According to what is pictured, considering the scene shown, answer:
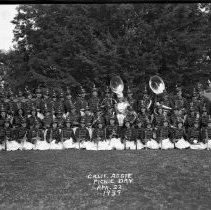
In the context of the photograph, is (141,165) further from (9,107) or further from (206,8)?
(206,8)

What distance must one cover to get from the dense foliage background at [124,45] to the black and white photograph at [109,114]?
0.20ft

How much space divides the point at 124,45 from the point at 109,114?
30.2 feet

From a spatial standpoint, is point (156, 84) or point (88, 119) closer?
point (88, 119)

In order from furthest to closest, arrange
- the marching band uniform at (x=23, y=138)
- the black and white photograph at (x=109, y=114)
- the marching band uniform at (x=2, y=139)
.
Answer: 1. the marching band uniform at (x=23, y=138)
2. the marching band uniform at (x=2, y=139)
3. the black and white photograph at (x=109, y=114)

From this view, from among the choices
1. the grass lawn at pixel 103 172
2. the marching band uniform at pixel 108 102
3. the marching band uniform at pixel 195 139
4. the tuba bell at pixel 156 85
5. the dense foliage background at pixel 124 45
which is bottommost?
the grass lawn at pixel 103 172

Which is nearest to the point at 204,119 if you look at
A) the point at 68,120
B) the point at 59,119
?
the point at 68,120

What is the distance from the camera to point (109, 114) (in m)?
12.8

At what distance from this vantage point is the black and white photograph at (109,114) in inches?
336

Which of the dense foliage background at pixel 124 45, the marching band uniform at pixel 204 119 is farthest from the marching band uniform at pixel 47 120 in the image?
the dense foliage background at pixel 124 45

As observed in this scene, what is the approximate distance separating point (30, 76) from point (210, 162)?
1575cm

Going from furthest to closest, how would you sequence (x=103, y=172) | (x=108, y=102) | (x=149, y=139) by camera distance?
(x=108, y=102) < (x=149, y=139) < (x=103, y=172)

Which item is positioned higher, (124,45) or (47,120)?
(124,45)

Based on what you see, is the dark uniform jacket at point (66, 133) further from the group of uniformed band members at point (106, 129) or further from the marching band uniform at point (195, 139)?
the marching band uniform at point (195, 139)

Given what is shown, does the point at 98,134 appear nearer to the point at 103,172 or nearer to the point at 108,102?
the point at 108,102
